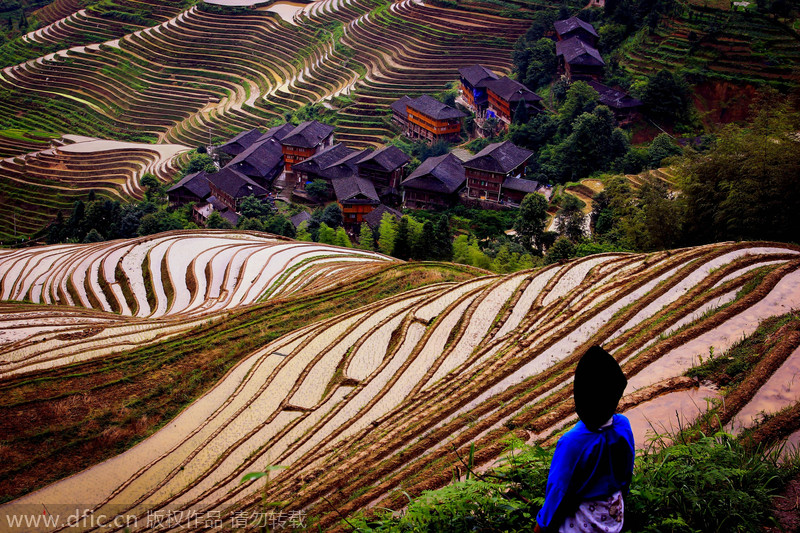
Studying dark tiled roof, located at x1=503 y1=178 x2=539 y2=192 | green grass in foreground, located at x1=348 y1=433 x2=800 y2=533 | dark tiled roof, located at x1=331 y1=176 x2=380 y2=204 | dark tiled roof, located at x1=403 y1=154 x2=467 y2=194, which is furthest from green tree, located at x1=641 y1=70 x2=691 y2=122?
green grass in foreground, located at x1=348 y1=433 x2=800 y2=533

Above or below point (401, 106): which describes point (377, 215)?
below

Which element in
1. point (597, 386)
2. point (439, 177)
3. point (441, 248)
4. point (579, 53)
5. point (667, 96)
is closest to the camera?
point (597, 386)

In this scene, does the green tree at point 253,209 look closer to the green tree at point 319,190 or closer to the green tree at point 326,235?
the green tree at point 319,190

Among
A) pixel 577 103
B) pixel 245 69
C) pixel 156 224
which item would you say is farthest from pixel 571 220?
pixel 245 69

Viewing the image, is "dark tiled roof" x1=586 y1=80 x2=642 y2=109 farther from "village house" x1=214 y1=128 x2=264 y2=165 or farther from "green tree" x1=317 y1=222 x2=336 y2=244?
"village house" x1=214 y1=128 x2=264 y2=165

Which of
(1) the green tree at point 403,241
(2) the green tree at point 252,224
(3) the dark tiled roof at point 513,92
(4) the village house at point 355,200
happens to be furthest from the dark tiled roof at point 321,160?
(1) the green tree at point 403,241

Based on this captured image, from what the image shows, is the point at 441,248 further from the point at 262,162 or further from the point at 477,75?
the point at 477,75

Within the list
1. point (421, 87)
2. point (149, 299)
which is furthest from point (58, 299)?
point (421, 87)
